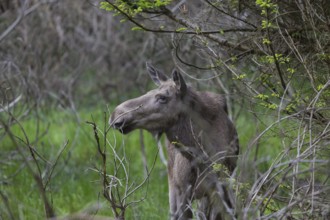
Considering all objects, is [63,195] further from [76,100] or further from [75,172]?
[76,100]

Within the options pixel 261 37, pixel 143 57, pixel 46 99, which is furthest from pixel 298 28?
pixel 46 99

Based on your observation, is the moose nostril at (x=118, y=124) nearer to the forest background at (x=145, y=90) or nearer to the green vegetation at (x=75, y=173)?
the forest background at (x=145, y=90)

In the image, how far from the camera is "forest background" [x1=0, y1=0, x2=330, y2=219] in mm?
4988

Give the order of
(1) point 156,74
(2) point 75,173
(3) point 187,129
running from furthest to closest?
(2) point 75,173
(1) point 156,74
(3) point 187,129

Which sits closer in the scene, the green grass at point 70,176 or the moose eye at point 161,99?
the moose eye at point 161,99

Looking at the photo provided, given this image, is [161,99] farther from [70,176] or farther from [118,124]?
[70,176]

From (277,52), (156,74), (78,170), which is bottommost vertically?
(78,170)

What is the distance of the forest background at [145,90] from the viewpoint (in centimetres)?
499

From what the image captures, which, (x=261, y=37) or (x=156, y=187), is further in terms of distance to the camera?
(x=156, y=187)

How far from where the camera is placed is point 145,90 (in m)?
9.93

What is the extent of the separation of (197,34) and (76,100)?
30.1ft

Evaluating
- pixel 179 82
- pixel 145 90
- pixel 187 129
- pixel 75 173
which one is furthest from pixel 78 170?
pixel 179 82

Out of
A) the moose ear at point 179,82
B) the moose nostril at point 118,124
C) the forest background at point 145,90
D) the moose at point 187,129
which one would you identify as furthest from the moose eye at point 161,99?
the moose nostril at point 118,124

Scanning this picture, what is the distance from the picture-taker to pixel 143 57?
42.2 feet
